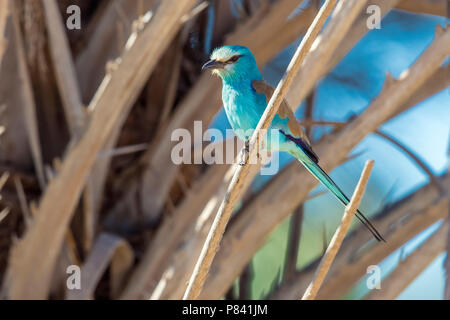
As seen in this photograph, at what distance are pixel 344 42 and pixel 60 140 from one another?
1.15 m

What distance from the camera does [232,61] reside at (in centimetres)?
194

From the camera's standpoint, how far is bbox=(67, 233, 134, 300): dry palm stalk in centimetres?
227

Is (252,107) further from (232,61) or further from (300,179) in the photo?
(300,179)

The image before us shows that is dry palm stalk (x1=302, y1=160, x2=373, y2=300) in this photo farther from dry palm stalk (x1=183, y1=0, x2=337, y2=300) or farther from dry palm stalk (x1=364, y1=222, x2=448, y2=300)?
dry palm stalk (x1=364, y1=222, x2=448, y2=300)

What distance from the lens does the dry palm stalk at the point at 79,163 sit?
6.72 feet

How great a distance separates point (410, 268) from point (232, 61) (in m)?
0.80

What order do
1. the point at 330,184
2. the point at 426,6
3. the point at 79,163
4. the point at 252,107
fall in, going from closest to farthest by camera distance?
the point at 330,184 < the point at 252,107 < the point at 79,163 < the point at 426,6

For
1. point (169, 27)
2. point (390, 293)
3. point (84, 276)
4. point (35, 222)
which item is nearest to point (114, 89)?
point (169, 27)

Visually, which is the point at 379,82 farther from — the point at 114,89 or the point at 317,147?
the point at 114,89

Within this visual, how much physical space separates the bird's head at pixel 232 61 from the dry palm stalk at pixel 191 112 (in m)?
0.54

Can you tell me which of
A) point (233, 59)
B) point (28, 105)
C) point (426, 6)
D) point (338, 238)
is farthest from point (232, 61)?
point (426, 6)

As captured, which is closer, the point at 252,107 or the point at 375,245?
the point at 252,107

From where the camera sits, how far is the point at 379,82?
3.39 metres

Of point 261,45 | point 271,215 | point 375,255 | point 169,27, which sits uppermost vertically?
point 169,27
